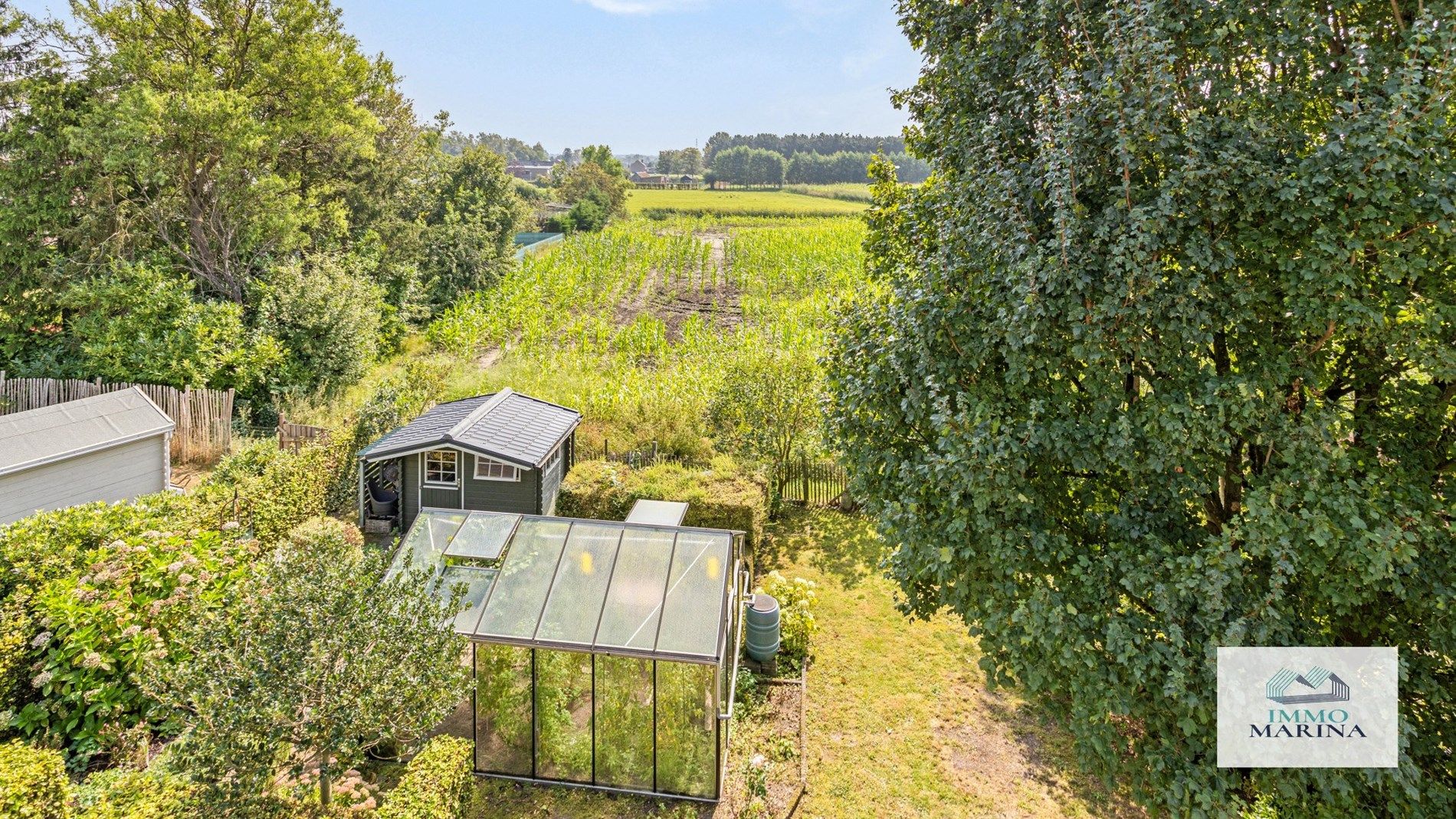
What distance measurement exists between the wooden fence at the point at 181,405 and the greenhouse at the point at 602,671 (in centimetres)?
1195

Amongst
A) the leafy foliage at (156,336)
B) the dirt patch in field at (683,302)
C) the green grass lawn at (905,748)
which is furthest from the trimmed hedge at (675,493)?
the dirt patch in field at (683,302)

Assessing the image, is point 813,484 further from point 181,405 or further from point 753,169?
point 753,169

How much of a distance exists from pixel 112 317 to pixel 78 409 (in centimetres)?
671

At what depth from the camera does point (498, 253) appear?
32.8 m

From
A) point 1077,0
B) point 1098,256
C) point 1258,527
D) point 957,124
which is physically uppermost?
point 1077,0

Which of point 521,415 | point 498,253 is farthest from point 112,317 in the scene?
point 498,253

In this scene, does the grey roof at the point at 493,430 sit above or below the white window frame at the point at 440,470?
above

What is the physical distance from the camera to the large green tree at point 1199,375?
420 cm

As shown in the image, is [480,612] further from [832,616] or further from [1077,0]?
[1077,0]

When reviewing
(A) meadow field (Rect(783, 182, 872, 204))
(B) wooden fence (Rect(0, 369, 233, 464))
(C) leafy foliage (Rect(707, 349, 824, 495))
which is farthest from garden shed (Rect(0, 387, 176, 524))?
(A) meadow field (Rect(783, 182, 872, 204))

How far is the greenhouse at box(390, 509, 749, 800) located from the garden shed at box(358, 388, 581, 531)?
5013mm

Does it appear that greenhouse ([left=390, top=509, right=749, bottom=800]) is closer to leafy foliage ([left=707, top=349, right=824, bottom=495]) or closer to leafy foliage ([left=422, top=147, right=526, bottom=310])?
leafy foliage ([left=707, top=349, right=824, bottom=495])

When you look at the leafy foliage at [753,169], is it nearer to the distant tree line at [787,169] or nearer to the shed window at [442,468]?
the distant tree line at [787,169]
